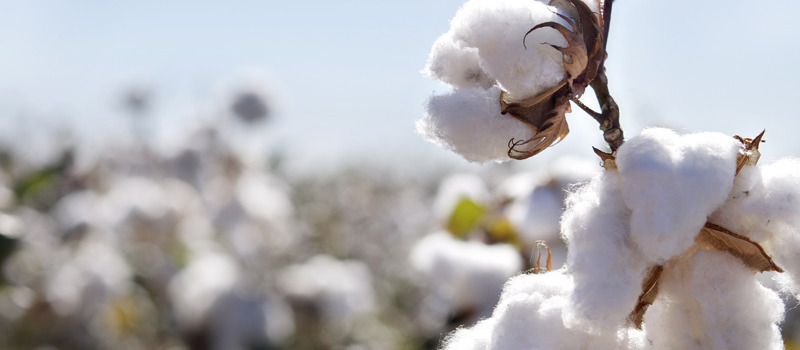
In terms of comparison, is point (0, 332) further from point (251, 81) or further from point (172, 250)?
point (251, 81)

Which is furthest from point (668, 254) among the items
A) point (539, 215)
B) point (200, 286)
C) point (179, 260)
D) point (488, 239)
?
point (179, 260)

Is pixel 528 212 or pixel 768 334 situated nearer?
pixel 768 334

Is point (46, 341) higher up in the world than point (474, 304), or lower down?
higher up

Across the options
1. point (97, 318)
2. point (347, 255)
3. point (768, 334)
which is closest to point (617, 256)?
point (768, 334)

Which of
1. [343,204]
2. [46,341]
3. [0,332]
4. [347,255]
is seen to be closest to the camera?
[0,332]

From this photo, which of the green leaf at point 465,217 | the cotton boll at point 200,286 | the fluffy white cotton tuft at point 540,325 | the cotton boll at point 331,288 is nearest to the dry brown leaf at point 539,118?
the fluffy white cotton tuft at point 540,325

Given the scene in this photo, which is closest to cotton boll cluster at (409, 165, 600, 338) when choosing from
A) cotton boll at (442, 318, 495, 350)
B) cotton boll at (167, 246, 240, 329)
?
cotton boll at (442, 318, 495, 350)

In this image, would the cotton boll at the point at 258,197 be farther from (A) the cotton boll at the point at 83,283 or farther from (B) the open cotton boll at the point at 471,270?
(B) the open cotton boll at the point at 471,270
